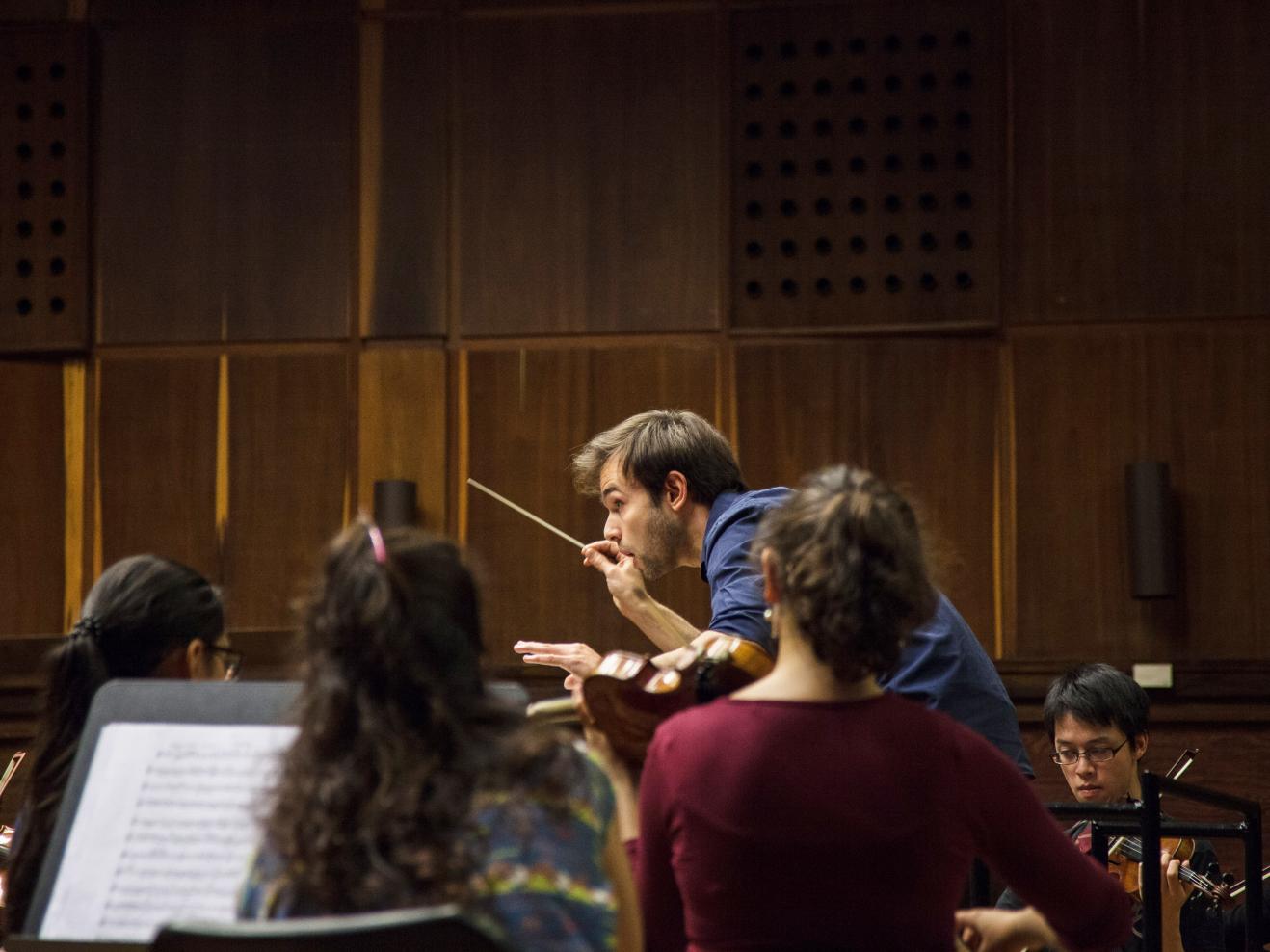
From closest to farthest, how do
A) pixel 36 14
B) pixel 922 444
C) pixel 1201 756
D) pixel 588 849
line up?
pixel 588 849
pixel 1201 756
pixel 922 444
pixel 36 14

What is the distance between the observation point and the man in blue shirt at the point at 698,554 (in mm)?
2766

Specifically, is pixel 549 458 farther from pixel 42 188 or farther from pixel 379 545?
pixel 379 545

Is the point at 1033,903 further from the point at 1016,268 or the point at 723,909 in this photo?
the point at 1016,268

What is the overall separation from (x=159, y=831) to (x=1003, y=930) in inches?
40.5

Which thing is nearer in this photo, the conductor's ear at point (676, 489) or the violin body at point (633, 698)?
the violin body at point (633, 698)

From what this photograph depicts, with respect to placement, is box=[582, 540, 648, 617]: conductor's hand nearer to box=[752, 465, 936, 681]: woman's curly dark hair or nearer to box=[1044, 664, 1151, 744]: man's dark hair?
box=[1044, 664, 1151, 744]: man's dark hair

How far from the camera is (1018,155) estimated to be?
5879mm

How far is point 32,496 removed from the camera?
20.0ft

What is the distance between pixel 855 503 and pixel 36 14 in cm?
538

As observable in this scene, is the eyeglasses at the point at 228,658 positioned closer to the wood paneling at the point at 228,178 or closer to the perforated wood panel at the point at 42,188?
the wood paneling at the point at 228,178

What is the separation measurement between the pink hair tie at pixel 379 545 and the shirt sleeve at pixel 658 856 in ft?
1.56

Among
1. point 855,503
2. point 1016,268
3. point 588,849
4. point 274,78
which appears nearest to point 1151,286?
point 1016,268

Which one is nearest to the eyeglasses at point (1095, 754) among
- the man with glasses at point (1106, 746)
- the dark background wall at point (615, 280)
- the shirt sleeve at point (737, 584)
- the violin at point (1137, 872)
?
the man with glasses at point (1106, 746)

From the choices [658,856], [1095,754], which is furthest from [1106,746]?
[658,856]
